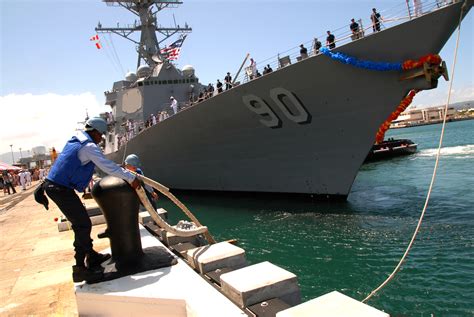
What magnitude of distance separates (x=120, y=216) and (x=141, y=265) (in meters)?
0.48

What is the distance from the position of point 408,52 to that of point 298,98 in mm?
2899

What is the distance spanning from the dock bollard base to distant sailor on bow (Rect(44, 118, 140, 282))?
9 cm

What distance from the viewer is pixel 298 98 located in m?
10.0

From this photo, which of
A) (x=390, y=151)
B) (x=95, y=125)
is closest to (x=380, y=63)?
(x=95, y=125)

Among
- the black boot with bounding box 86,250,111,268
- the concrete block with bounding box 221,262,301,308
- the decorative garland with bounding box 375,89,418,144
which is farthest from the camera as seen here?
the decorative garland with bounding box 375,89,418,144

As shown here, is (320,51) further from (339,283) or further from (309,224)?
(339,283)

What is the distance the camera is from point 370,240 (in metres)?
7.11

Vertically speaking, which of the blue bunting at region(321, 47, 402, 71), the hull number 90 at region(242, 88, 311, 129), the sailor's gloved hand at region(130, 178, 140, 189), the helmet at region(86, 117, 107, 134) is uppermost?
the blue bunting at region(321, 47, 402, 71)

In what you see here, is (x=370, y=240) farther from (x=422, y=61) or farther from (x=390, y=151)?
(x=390, y=151)

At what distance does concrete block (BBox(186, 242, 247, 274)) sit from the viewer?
9.89ft

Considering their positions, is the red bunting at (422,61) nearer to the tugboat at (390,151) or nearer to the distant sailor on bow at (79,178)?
the distant sailor on bow at (79,178)

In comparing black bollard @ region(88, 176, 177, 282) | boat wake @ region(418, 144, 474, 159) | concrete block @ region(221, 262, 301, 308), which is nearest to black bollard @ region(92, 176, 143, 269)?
black bollard @ region(88, 176, 177, 282)

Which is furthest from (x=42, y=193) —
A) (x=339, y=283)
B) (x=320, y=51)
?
(x=320, y=51)

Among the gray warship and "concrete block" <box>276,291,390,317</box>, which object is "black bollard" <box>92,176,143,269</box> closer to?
"concrete block" <box>276,291,390,317</box>
